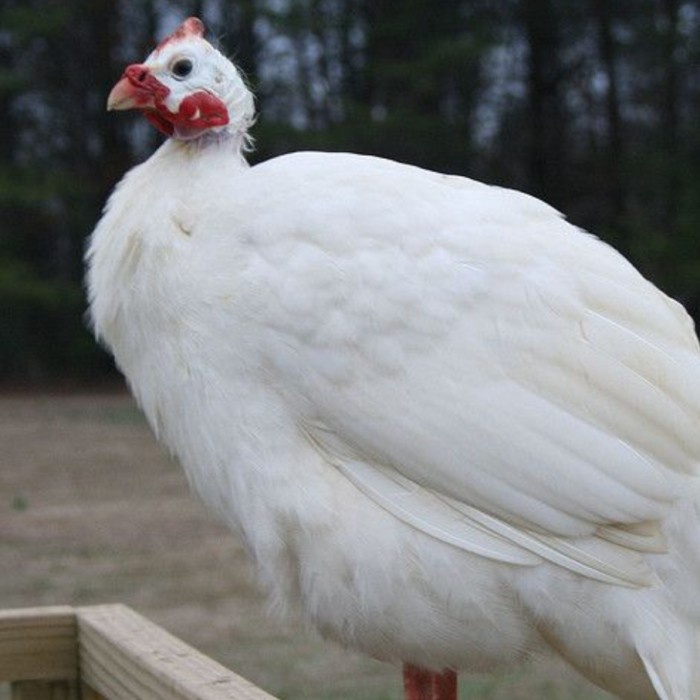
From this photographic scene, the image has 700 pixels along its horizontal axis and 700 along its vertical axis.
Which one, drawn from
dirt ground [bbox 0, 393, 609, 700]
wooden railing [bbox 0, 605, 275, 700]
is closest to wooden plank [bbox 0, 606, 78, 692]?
wooden railing [bbox 0, 605, 275, 700]

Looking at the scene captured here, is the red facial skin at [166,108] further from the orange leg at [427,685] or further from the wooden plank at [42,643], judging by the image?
the orange leg at [427,685]

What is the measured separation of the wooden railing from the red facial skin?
0.86 metres

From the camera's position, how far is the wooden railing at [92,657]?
2178mm

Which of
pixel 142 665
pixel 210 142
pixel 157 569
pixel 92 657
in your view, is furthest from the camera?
pixel 157 569

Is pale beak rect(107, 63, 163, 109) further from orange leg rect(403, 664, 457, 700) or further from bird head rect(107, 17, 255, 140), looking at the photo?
orange leg rect(403, 664, 457, 700)

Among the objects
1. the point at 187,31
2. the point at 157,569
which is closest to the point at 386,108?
the point at 157,569

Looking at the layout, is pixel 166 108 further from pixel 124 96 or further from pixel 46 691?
pixel 46 691

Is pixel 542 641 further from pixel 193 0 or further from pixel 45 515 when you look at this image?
pixel 193 0

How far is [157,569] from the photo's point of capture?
769cm

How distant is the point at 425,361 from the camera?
2264 mm

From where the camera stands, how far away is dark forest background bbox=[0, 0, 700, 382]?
2297 cm

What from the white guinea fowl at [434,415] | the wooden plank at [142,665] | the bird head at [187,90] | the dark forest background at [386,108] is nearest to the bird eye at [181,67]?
the bird head at [187,90]

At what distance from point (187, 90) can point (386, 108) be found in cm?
2197

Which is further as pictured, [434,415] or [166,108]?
[166,108]
